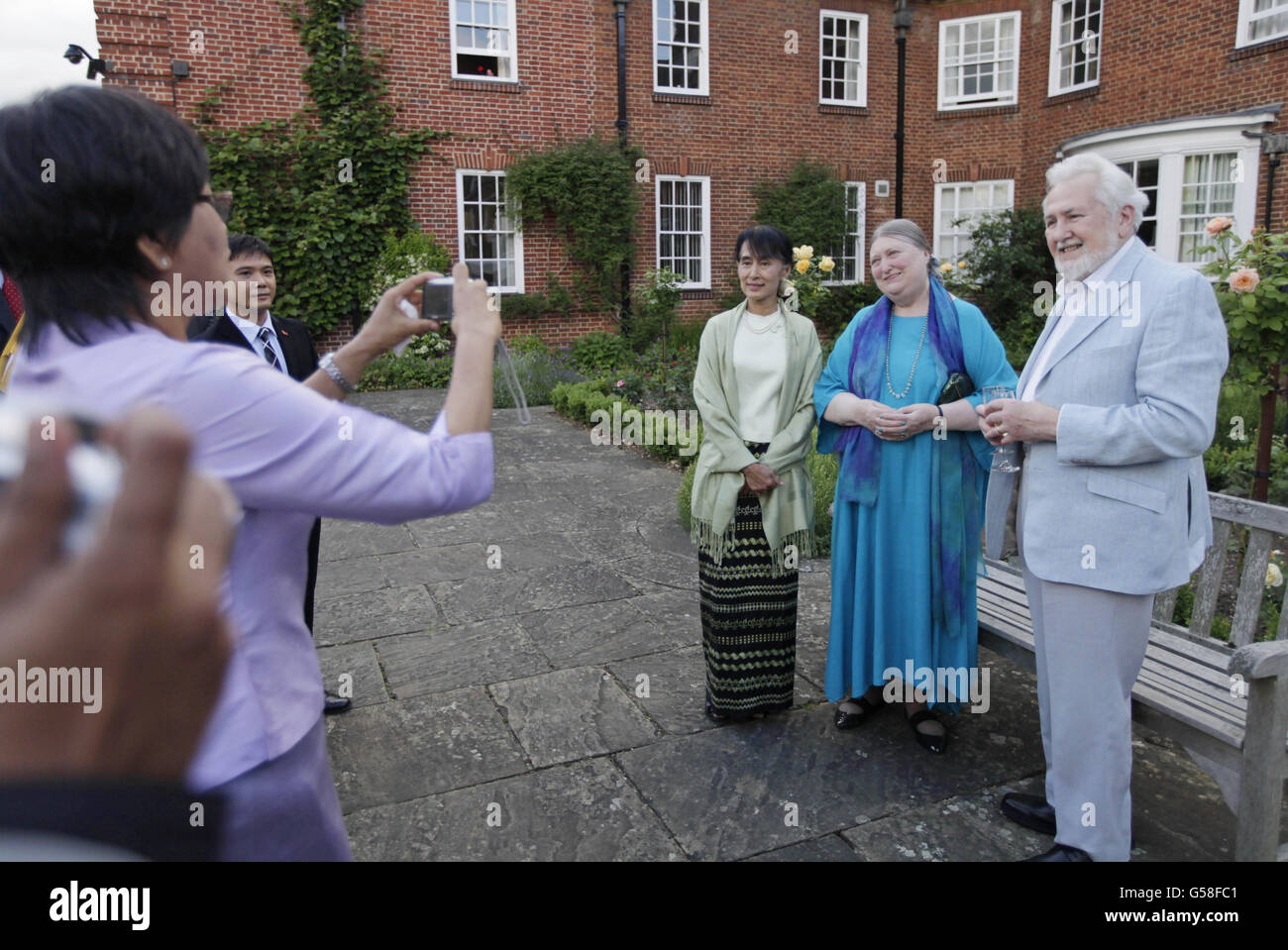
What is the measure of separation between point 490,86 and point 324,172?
3129 millimetres

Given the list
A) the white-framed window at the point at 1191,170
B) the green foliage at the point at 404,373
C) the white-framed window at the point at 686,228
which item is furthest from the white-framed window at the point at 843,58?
the green foliage at the point at 404,373

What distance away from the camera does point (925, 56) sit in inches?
709

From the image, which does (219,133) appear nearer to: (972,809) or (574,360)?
(574,360)

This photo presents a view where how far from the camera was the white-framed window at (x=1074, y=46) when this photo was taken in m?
16.2

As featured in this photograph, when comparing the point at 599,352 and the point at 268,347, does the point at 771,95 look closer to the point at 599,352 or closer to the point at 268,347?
the point at 599,352

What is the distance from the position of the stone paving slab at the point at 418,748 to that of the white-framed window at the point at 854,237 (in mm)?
15316

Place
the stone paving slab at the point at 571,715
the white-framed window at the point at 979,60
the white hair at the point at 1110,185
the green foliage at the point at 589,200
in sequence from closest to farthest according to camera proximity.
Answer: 1. the white hair at the point at 1110,185
2. the stone paving slab at the point at 571,715
3. the green foliage at the point at 589,200
4. the white-framed window at the point at 979,60

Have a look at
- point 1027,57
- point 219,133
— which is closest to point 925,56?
point 1027,57

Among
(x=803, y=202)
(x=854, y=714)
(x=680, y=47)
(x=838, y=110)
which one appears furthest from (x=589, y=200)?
(x=854, y=714)

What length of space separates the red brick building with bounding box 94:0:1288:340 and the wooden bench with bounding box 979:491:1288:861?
12.3m

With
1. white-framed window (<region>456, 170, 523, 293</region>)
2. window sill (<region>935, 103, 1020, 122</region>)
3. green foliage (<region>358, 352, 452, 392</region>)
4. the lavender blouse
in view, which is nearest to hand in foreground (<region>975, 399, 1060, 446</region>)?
the lavender blouse

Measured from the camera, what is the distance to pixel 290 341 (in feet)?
11.7

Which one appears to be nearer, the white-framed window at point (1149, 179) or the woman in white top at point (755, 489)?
the woman in white top at point (755, 489)

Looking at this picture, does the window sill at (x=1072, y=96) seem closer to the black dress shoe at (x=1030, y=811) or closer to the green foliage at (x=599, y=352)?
the green foliage at (x=599, y=352)
